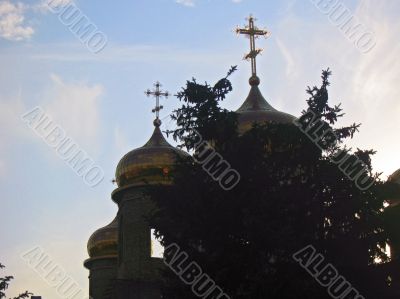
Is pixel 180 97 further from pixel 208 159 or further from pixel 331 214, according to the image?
pixel 331 214

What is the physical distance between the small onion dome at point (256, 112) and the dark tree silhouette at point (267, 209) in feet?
21.7

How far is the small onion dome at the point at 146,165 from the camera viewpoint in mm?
25359

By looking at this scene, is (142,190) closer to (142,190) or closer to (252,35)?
(142,190)

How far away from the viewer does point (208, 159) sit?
15484mm

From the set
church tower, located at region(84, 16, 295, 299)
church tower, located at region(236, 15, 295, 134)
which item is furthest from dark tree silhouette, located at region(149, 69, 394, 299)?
church tower, located at region(84, 16, 295, 299)

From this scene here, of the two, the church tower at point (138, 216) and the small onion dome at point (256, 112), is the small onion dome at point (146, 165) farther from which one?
the small onion dome at point (256, 112)

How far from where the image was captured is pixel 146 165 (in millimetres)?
25641

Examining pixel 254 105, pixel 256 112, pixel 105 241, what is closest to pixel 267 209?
pixel 256 112

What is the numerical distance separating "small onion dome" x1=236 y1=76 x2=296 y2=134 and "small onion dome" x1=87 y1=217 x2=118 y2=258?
9.45 m

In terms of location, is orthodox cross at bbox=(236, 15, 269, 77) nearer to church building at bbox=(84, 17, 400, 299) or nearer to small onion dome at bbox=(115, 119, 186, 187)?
church building at bbox=(84, 17, 400, 299)

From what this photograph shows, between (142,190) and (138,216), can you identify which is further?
(138,216)

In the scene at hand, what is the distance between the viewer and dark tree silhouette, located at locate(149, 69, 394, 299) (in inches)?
553

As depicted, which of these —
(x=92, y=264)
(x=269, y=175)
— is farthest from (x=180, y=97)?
(x=92, y=264)

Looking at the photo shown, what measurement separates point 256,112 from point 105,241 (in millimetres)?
11186
